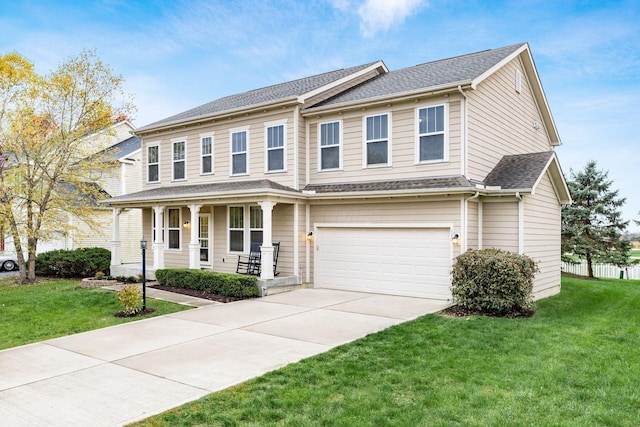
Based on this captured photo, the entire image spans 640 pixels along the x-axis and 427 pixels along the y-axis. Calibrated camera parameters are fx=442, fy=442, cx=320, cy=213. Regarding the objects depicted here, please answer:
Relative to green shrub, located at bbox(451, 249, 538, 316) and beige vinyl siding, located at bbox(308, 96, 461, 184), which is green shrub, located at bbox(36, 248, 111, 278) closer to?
beige vinyl siding, located at bbox(308, 96, 461, 184)

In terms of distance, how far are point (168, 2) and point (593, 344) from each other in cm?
2004

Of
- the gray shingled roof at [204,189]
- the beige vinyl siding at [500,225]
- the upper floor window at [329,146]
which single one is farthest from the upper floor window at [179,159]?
the beige vinyl siding at [500,225]

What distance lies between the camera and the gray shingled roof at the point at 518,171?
10.7 meters

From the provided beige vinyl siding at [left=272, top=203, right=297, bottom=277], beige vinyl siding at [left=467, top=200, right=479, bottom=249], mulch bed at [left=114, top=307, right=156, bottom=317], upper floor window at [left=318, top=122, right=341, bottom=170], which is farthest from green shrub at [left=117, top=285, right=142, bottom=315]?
beige vinyl siding at [left=467, top=200, right=479, bottom=249]

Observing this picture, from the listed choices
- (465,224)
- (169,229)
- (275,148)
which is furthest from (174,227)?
(465,224)

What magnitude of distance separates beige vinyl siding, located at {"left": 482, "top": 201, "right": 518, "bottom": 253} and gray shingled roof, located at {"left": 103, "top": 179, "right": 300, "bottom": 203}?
509 centimetres

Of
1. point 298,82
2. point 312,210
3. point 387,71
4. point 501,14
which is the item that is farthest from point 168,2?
point 501,14

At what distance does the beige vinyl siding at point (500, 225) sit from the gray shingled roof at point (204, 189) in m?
5.09

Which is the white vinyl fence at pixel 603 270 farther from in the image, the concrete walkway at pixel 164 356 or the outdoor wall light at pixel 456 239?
Answer: the concrete walkway at pixel 164 356

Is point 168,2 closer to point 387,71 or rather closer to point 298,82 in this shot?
point 298,82

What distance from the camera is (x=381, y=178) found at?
12.0m

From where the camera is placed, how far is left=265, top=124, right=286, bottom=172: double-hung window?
13330 mm

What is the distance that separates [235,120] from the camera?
14414mm

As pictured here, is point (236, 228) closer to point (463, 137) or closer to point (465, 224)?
point (465, 224)
